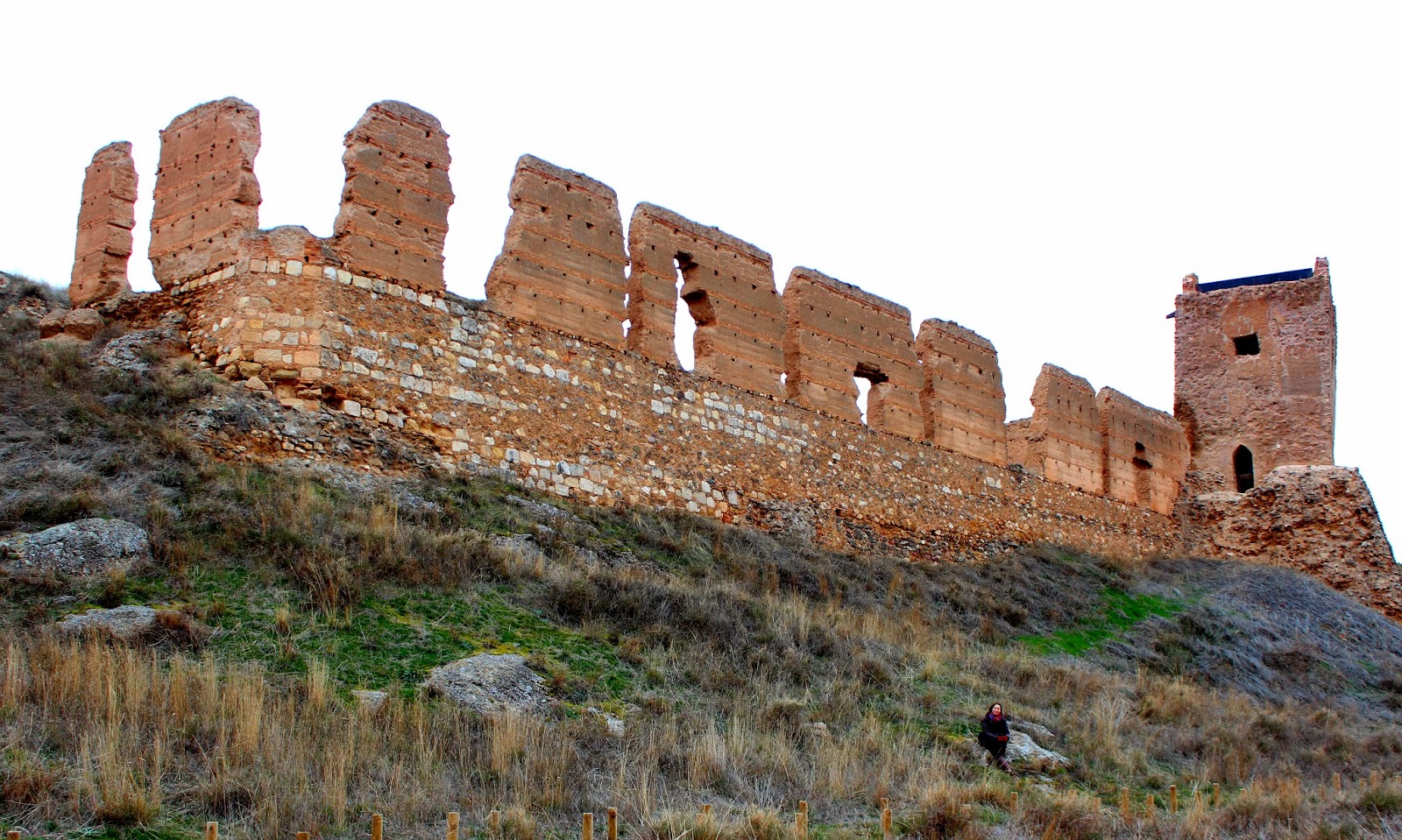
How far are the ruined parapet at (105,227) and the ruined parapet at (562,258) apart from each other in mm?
4220

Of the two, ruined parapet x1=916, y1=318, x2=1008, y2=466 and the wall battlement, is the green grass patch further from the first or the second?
ruined parapet x1=916, y1=318, x2=1008, y2=466

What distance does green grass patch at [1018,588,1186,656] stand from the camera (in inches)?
628

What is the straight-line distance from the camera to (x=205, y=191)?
13.7 meters

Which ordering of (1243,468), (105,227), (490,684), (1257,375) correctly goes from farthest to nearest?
(1243,468), (1257,375), (105,227), (490,684)

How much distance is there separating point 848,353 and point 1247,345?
11.2 meters

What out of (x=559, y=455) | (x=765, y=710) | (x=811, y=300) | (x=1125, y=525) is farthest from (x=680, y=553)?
(x=1125, y=525)

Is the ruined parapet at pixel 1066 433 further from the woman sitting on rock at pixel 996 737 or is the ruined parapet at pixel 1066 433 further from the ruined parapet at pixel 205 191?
the ruined parapet at pixel 205 191

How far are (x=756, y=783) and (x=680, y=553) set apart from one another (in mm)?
5815

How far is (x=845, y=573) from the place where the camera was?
15.8m

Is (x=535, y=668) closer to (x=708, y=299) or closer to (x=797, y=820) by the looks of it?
(x=797, y=820)

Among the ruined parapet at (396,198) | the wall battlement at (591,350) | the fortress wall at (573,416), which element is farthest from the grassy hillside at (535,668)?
the ruined parapet at (396,198)

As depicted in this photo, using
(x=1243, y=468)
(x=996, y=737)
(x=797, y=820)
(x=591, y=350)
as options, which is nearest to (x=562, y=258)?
(x=591, y=350)

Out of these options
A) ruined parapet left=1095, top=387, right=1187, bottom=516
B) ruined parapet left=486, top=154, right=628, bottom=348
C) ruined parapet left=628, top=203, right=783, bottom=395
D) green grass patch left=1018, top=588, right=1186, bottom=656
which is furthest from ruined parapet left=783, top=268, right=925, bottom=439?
ruined parapet left=1095, top=387, right=1187, bottom=516

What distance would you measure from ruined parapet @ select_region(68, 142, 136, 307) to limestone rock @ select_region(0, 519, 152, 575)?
5527 mm
